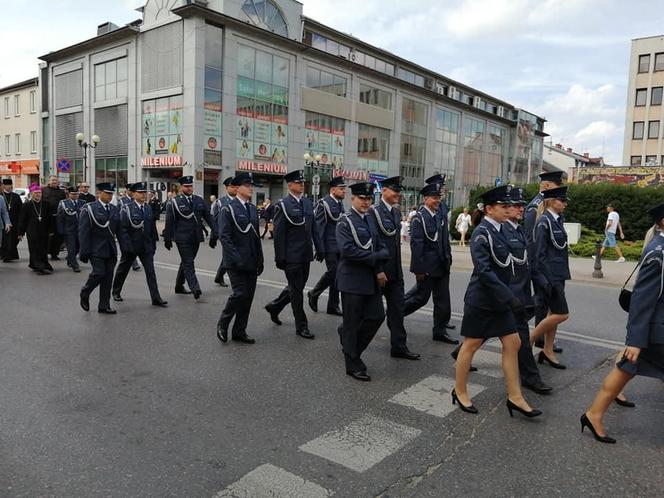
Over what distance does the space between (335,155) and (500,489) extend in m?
39.0

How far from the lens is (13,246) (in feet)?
43.3

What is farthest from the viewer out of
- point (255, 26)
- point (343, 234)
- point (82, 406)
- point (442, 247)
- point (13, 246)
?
point (255, 26)

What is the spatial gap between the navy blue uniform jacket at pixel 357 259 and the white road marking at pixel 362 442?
1336mm

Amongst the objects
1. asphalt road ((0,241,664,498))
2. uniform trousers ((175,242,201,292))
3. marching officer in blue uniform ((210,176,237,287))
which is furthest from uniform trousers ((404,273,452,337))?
uniform trousers ((175,242,201,292))

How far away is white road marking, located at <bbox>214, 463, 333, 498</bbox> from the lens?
3092mm

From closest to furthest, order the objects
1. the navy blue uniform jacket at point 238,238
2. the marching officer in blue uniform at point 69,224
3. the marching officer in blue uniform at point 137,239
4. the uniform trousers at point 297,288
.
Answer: the navy blue uniform jacket at point 238,238 → the uniform trousers at point 297,288 → the marching officer in blue uniform at point 137,239 → the marching officer in blue uniform at point 69,224

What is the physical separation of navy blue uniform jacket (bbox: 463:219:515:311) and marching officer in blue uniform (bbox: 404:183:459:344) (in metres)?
1.98

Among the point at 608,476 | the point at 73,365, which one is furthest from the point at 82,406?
the point at 608,476

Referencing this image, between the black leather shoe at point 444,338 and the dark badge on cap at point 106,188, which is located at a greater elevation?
the dark badge on cap at point 106,188

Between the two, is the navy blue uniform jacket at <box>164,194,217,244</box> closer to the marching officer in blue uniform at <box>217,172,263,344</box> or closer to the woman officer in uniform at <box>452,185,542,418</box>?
the marching officer in blue uniform at <box>217,172,263,344</box>

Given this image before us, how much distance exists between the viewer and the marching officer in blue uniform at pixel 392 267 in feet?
18.8

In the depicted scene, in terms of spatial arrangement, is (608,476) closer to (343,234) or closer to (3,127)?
(343,234)

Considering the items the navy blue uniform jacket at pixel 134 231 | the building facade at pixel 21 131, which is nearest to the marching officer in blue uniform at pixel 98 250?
the navy blue uniform jacket at pixel 134 231

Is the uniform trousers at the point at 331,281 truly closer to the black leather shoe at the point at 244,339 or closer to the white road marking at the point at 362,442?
the black leather shoe at the point at 244,339
